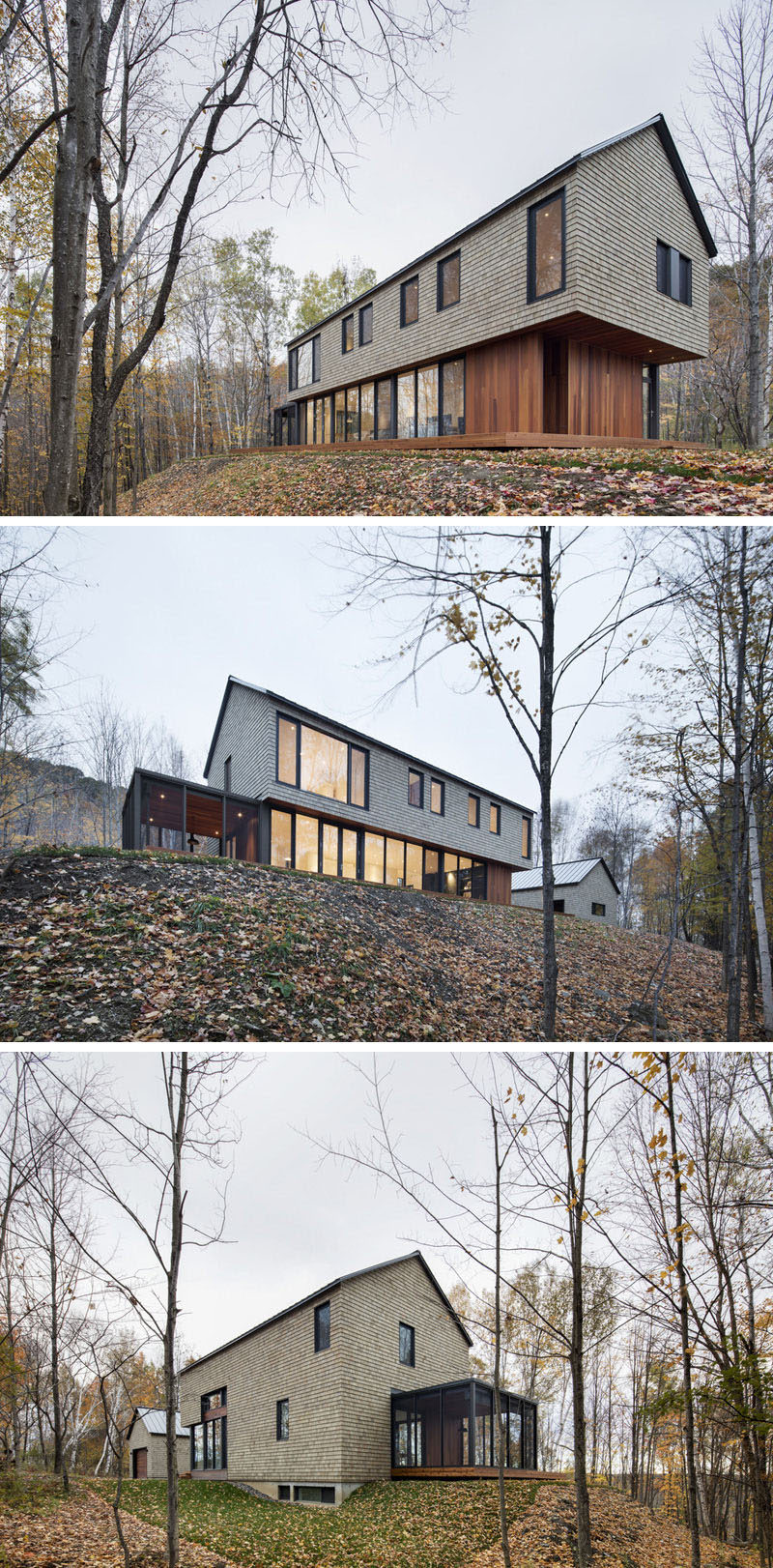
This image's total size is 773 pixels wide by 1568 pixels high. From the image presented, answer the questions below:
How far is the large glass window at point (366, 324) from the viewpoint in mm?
16047

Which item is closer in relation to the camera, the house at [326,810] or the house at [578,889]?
the house at [326,810]

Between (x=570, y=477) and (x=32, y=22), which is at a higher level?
(x=32, y=22)

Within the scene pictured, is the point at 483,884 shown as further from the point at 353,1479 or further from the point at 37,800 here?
the point at 353,1479

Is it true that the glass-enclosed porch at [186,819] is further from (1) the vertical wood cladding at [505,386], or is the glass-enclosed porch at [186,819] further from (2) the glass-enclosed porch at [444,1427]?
(2) the glass-enclosed porch at [444,1427]

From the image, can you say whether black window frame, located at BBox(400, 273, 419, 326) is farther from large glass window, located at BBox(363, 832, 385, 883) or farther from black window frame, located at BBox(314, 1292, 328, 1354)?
black window frame, located at BBox(314, 1292, 328, 1354)

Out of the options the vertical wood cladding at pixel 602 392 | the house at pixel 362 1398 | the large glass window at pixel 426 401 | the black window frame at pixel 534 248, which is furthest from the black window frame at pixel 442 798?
the large glass window at pixel 426 401

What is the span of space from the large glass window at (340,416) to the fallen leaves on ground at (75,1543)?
58.9ft

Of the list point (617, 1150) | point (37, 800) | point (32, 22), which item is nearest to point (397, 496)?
point (37, 800)

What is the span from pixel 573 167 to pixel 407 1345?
56.2ft

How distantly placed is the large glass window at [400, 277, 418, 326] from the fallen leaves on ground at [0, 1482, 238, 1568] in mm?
17118

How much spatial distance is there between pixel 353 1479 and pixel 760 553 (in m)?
12.1

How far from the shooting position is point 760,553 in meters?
6.42

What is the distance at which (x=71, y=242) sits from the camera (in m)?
6.46

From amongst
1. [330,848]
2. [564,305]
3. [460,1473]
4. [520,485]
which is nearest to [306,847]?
[330,848]
